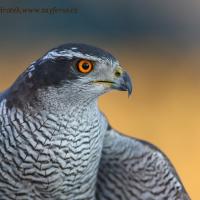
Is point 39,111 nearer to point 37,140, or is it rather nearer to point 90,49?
point 37,140

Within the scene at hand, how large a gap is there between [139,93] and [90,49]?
7375 millimetres

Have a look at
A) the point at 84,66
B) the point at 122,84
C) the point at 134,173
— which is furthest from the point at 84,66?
the point at 134,173

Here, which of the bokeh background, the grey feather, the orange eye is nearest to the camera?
the orange eye

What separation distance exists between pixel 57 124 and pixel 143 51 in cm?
940

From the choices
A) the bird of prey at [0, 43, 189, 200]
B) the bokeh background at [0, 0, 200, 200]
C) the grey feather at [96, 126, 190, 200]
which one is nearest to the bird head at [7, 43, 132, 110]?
the bird of prey at [0, 43, 189, 200]

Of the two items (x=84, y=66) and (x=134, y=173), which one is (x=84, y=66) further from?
(x=134, y=173)

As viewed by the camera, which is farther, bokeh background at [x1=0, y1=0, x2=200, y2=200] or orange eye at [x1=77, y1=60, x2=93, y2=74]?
bokeh background at [x1=0, y1=0, x2=200, y2=200]

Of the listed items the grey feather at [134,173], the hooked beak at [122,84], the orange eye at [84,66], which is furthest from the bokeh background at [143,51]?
the orange eye at [84,66]

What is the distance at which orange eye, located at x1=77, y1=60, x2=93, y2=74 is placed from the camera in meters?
4.98

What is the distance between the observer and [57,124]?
16.9 feet

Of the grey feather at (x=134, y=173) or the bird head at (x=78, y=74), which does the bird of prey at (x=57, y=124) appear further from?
the grey feather at (x=134, y=173)

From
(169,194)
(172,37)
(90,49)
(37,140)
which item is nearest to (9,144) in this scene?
(37,140)

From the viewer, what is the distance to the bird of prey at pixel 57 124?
502cm

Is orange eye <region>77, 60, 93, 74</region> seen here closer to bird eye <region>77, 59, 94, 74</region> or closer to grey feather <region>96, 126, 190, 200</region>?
bird eye <region>77, 59, 94, 74</region>
